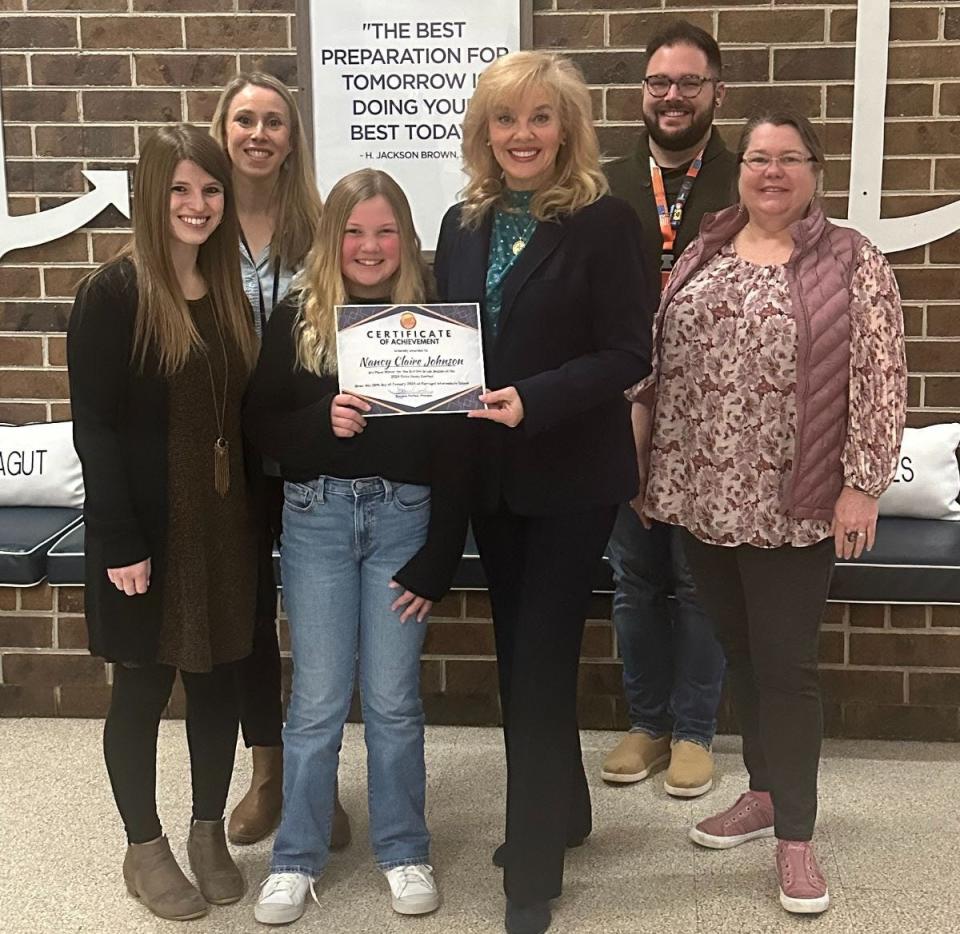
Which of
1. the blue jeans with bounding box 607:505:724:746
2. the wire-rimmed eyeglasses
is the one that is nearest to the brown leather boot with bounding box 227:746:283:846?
the blue jeans with bounding box 607:505:724:746

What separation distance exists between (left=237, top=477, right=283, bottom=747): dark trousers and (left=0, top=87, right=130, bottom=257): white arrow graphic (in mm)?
1539

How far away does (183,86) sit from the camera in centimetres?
350

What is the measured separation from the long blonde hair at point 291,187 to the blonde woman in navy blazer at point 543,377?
15.7 inches

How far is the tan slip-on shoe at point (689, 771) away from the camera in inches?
112

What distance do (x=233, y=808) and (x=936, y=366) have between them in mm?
2288

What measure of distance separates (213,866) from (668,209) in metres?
1.75

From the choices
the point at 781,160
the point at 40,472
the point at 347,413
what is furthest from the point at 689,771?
the point at 40,472

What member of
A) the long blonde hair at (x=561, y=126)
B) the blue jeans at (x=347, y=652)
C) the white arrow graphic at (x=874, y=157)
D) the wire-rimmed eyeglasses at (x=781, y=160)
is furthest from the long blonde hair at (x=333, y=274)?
the white arrow graphic at (x=874, y=157)

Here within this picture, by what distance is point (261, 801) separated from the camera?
8.75 ft

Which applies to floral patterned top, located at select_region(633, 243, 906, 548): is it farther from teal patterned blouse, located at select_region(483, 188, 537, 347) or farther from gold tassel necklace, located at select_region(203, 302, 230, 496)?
gold tassel necklace, located at select_region(203, 302, 230, 496)

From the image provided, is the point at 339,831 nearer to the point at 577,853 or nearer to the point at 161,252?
the point at 577,853

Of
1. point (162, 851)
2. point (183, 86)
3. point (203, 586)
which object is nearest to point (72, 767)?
point (162, 851)

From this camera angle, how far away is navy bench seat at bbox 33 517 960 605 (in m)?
2.97

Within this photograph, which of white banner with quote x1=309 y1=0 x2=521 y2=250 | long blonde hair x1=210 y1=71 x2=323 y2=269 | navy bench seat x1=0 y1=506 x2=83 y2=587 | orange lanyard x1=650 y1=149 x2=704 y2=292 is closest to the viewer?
long blonde hair x1=210 y1=71 x2=323 y2=269
